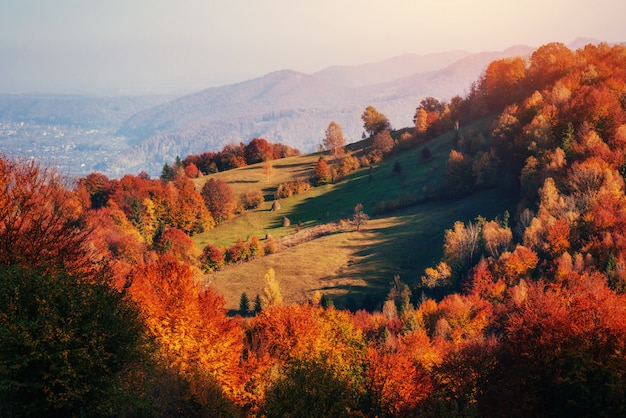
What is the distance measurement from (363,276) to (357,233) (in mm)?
19811

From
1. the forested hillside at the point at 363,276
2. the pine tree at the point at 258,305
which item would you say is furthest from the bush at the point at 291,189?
the pine tree at the point at 258,305

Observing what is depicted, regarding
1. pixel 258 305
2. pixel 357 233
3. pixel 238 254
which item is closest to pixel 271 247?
pixel 238 254

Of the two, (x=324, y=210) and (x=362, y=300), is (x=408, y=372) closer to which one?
(x=362, y=300)

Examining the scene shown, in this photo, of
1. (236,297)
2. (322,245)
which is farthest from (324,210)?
(236,297)

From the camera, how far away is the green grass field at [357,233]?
78.6 metres

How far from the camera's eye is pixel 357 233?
323 ft

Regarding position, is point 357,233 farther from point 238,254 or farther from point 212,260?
point 212,260

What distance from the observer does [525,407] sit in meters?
27.9

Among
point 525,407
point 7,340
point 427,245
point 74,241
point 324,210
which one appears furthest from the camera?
point 324,210

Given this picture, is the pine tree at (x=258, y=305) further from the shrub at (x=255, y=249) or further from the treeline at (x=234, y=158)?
the treeline at (x=234, y=158)

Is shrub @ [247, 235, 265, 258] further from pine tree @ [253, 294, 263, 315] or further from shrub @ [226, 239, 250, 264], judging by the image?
pine tree @ [253, 294, 263, 315]

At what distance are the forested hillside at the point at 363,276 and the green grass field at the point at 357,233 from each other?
687mm

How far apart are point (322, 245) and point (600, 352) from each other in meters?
67.6

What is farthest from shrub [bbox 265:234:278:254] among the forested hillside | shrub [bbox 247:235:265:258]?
shrub [bbox 247:235:265:258]
